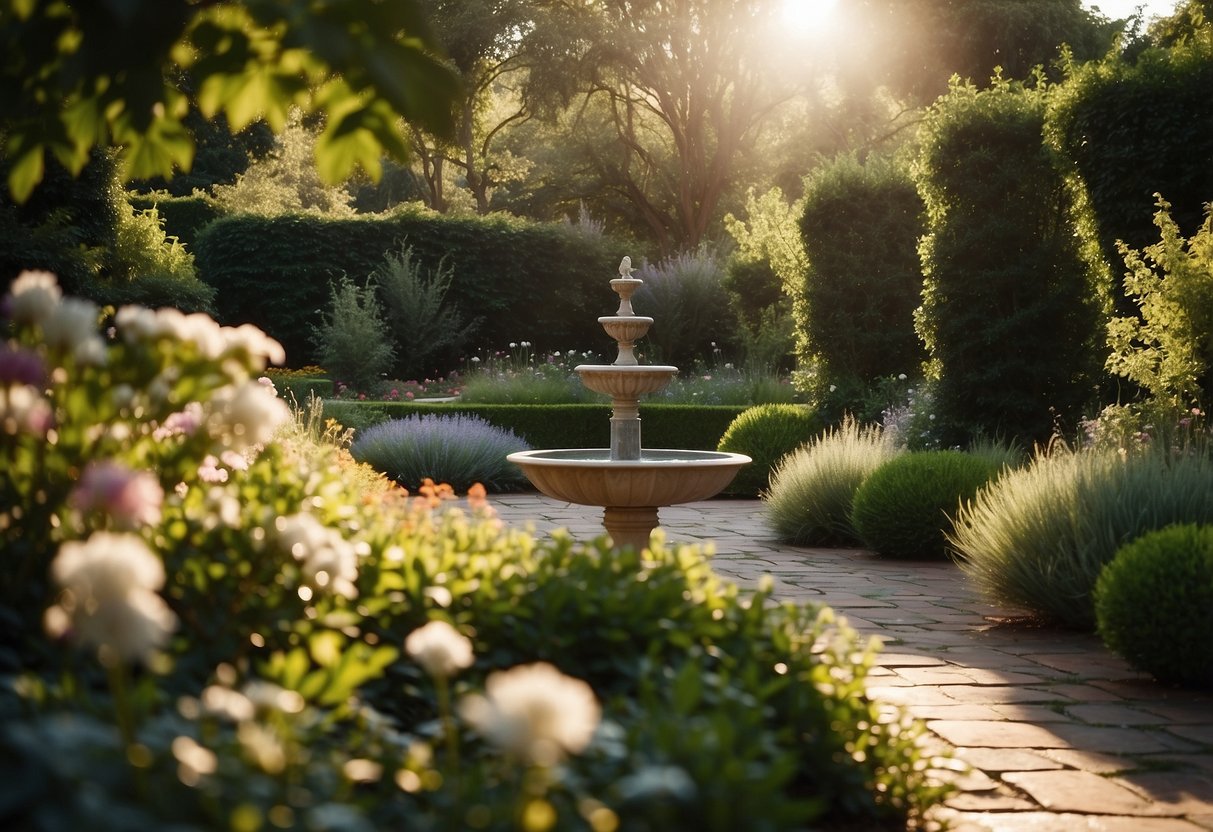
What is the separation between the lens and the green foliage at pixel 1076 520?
20.3ft

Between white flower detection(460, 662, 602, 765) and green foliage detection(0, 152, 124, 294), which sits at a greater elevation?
green foliage detection(0, 152, 124, 294)

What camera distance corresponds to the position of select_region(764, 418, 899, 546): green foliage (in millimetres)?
9719

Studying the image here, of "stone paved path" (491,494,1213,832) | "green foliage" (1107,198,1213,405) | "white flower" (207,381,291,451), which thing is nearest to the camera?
"white flower" (207,381,291,451)

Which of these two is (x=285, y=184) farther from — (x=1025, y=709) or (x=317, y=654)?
(x=317, y=654)

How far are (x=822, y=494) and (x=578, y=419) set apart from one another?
223 inches

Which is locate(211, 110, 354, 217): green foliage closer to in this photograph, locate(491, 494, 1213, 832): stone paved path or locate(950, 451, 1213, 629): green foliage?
locate(491, 494, 1213, 832): stone paved path

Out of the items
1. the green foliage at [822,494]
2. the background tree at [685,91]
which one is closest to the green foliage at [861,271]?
the green foliage at [822,494]

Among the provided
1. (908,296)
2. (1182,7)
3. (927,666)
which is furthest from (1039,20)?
(927,666)

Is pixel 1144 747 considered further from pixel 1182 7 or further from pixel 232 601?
pixel 1182 7

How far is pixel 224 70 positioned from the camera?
7.13 feet

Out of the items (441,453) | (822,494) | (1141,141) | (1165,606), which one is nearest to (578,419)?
(441,453)

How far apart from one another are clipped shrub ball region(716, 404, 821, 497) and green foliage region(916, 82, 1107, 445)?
2.10 metres

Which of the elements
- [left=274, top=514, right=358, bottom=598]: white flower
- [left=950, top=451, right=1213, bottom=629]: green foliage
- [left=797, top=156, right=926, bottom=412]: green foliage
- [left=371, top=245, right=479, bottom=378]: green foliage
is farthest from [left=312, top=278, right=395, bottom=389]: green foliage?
[left=274, top=514, right=358, bottom=598]: white flower

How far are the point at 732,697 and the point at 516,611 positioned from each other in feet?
2.38
